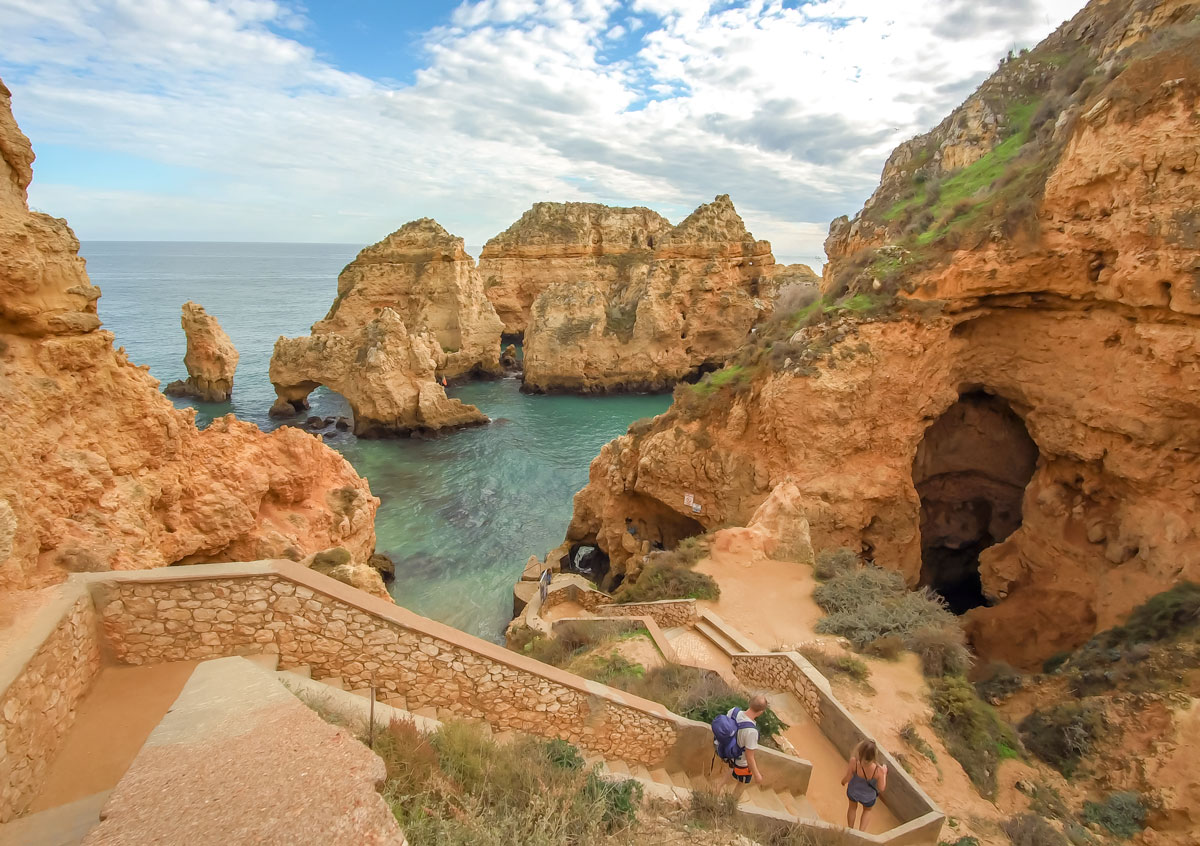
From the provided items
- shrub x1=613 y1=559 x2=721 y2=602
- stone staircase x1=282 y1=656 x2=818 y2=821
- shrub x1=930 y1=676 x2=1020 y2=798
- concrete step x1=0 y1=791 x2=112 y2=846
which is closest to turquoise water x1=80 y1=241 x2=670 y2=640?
shrub x1=613 y1=559 x2=721 y2=602

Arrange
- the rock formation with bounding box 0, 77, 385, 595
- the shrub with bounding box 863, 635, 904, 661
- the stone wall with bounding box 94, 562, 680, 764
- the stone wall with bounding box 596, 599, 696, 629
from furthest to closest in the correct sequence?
the stone wall with bounding box 596, 599, 696, 629 → the shrub with bounding box 863, 635, 904, 661 → the rock formation with bounding box 0, 77, 385, 595 → the stone wall with bounding box 94, 562, 680, 764

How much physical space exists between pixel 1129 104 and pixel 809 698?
1110cm

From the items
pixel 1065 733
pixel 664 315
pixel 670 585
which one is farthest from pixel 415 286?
pixel 1065 733

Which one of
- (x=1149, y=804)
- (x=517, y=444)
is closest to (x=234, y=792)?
(x=1149, y=804)

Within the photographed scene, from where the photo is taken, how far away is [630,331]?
38750mm

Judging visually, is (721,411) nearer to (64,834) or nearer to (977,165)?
(977,165)

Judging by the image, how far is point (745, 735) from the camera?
17.5ft

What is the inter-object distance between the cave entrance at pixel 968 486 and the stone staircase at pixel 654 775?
11.1m

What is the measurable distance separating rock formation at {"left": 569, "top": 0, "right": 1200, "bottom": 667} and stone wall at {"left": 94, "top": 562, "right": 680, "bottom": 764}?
7.75m

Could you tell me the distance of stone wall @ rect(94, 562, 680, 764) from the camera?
179 inches

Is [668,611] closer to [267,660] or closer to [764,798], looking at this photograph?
[764,798]

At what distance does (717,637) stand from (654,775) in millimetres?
3630

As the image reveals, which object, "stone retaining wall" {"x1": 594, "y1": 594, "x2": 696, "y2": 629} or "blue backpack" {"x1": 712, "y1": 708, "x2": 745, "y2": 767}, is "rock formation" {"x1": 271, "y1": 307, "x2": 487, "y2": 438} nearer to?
"stone retaining wall" {"x1": 594, "y1": 594, "x2": 696, "y2": 629}

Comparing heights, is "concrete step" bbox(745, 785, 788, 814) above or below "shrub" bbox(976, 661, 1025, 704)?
above
